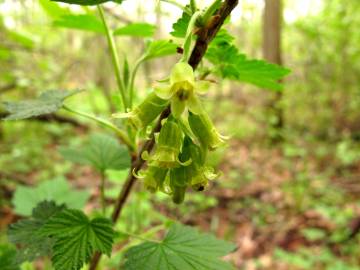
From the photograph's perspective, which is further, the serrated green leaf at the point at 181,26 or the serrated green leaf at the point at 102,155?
the serrated green leaf at the point at 102,155

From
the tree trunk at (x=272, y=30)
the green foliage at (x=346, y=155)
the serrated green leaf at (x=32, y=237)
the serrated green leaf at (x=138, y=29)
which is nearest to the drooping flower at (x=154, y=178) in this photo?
the serrated green leaf at (x=32, y=237)

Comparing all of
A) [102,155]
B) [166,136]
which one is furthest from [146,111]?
[102,155]

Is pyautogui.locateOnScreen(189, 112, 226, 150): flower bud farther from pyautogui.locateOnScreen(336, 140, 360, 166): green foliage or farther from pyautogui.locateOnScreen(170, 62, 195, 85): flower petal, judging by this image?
pyautogui.locateOnScreen(336, 140, 360, 166): green foliage

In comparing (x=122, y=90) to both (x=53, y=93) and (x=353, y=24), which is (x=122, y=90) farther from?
(x=353, y=24)

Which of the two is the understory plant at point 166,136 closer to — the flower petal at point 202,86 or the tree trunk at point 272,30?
the flower petal at point 202,86

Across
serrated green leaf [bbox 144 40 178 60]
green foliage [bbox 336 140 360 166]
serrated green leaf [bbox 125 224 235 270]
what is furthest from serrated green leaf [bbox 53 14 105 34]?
green foliage [bbox 336 140 360 166]

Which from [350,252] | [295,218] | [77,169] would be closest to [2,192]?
[77,169]

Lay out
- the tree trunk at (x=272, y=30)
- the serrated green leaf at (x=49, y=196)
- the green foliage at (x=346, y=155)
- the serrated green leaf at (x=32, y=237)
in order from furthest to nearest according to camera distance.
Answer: the tree trunk at (x=272, y=30), the green foliage at (x=346, y=155), the serrated green leaf at (x=49, y=196), the serrated green leaf at (x=32, y=237)
